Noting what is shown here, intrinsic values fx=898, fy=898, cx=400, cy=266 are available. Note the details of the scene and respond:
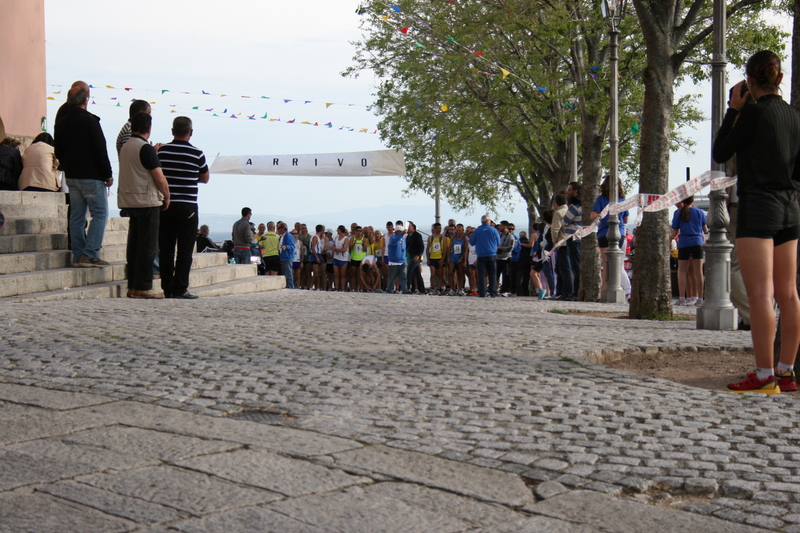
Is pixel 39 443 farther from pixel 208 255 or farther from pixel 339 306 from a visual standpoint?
pixel 208 255

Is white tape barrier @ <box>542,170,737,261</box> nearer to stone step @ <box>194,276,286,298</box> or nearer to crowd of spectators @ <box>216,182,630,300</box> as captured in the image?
crowd of spectators @ <box>216,182,630,300</box>

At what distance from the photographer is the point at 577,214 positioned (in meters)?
16.2

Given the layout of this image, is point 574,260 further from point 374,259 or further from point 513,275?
point 374,259

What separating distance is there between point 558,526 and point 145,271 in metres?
8.16

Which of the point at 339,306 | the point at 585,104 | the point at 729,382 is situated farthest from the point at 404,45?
the point at 729,382

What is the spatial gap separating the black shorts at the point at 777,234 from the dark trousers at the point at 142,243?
6.68 m

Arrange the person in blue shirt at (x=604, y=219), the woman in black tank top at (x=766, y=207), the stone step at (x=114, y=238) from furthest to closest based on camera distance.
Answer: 1. the person in blue shirt at (x=604, y=219)
2. the stone step at (x=114, y=238)
3. the woman in black tank top at (x=766, y=207)

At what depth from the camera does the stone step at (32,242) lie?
10.6 m

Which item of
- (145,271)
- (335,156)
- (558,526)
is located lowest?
(558,526)

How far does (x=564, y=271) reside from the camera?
54.0ft

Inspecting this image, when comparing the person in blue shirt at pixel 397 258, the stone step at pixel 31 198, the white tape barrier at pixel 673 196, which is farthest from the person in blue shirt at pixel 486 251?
the stone step at pixel 31 198

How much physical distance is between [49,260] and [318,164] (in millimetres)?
18196

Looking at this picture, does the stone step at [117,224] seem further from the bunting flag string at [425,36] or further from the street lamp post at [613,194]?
the bunting flag string at [425,36]

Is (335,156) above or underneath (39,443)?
above
